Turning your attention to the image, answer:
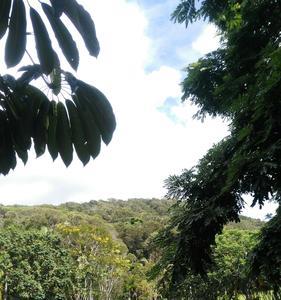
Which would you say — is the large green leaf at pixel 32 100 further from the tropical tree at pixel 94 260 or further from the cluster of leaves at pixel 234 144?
the tropical tree at pixel 94 260

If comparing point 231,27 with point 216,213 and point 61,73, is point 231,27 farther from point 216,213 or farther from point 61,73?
point 61,73

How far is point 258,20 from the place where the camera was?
17.3 feet

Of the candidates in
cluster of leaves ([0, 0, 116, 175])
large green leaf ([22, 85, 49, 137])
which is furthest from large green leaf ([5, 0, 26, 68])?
large green leaf ([22, 85, 49, 137])

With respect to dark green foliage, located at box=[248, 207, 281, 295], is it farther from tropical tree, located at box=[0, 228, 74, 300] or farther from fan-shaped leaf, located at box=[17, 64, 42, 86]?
tropical tree, located at box=[0, 228, 74, 300]

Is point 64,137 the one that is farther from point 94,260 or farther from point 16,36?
point 94,260

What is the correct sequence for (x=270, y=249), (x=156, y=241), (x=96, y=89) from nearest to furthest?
(x=96, y=89) → (x=270, y=249) → (x=156, y=241)

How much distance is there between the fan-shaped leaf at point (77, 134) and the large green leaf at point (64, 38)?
9cm

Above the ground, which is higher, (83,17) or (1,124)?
(83,17)

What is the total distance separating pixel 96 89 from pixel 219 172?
4.81 m

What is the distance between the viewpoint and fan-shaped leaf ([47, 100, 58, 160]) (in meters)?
0.90

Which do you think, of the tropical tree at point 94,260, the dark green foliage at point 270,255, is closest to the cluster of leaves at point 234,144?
the dark green foliage at point 270,255

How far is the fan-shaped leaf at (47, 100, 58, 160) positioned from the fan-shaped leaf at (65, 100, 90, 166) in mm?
37

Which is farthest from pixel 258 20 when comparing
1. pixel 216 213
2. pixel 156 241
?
pixel 156 241

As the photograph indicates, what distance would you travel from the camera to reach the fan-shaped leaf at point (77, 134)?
34.5 inches
